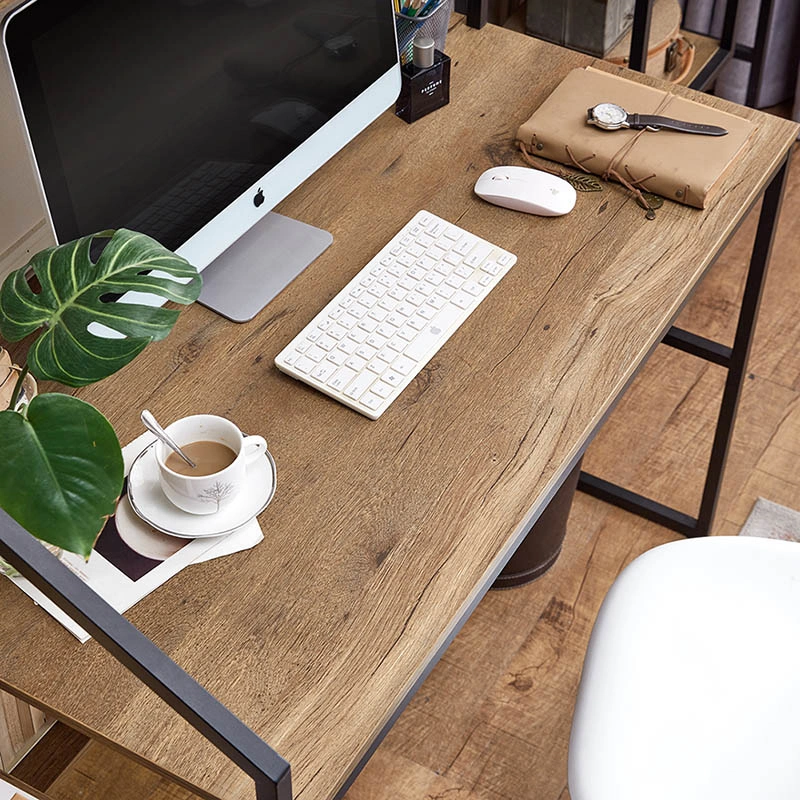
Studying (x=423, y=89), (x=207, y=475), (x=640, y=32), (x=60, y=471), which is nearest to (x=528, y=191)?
(x=423, y=89)

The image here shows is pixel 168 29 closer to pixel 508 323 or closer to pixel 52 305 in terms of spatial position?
pixel 52 305

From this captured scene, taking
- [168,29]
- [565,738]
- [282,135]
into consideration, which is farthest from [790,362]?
[168,29]

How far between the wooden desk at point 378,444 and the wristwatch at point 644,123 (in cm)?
6

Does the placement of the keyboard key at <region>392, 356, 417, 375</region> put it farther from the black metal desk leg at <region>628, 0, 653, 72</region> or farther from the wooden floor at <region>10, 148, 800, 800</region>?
the black metal desk leg at <region>628, 0, 653, 72</region>

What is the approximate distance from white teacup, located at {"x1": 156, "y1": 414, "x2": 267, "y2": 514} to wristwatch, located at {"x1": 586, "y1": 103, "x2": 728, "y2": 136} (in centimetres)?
62

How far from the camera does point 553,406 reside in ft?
3.57

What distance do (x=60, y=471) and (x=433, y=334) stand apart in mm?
501

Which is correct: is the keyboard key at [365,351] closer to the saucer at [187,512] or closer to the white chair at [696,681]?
the saucer at [187,512]

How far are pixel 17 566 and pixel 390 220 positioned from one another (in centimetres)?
75

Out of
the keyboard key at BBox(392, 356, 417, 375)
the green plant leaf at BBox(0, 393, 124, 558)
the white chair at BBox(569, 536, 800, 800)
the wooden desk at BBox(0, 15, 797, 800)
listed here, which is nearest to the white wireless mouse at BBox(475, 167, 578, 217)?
the wooden desk at BBox(0, 15, 797, 800)

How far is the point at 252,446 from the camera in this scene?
100 centimetres

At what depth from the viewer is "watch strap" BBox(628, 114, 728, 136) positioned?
133cm

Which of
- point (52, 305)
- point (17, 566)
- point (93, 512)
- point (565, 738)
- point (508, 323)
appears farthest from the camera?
point (565, 738)

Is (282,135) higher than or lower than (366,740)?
higher
